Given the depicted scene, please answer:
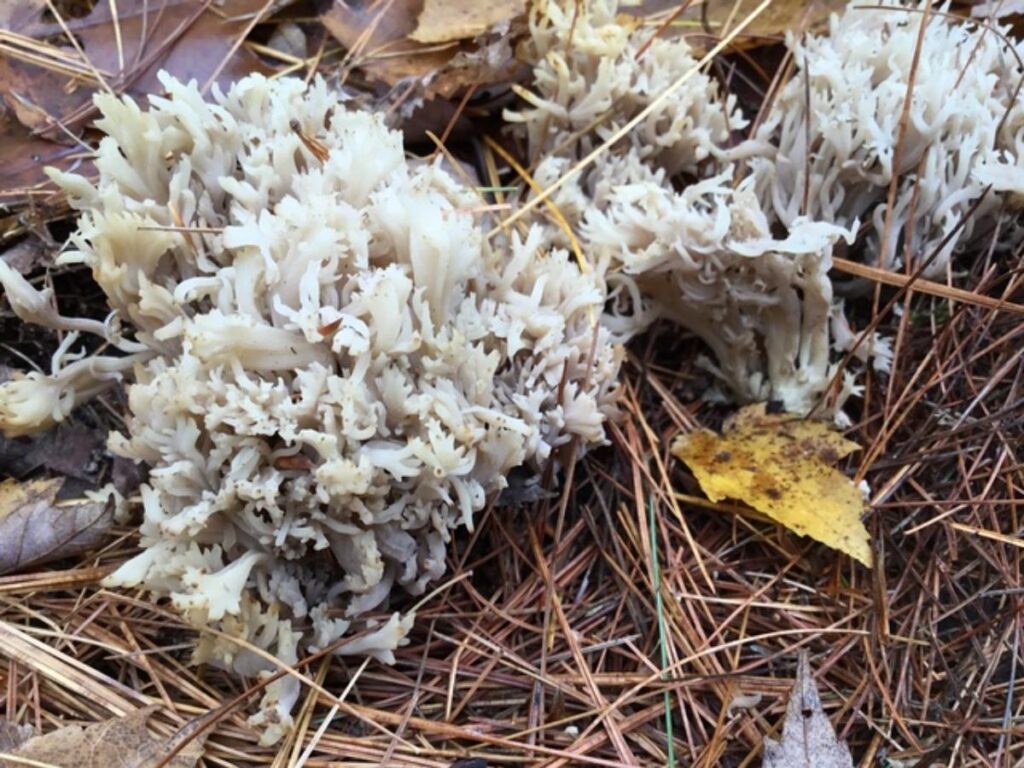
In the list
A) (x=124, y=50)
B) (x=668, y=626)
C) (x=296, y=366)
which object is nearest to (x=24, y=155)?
(x=124, y=50)

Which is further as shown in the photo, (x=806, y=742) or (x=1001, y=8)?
(x=1001, y=8)

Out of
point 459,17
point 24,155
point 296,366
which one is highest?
point 459,17

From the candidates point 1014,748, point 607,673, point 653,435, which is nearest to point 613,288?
point 653,435

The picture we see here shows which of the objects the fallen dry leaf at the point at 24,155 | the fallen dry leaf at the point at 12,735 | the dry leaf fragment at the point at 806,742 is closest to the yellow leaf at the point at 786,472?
the dry leaf fragment at the point at 806,742

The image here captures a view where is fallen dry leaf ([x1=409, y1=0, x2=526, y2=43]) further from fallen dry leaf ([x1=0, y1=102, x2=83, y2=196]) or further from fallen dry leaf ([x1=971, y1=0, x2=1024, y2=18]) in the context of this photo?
fallen dry leaf ([x1=971, y1=0, x2=1024, y2=18])

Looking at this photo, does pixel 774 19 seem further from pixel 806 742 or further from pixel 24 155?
pixel 24 155

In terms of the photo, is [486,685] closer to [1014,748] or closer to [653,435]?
[653,435]
